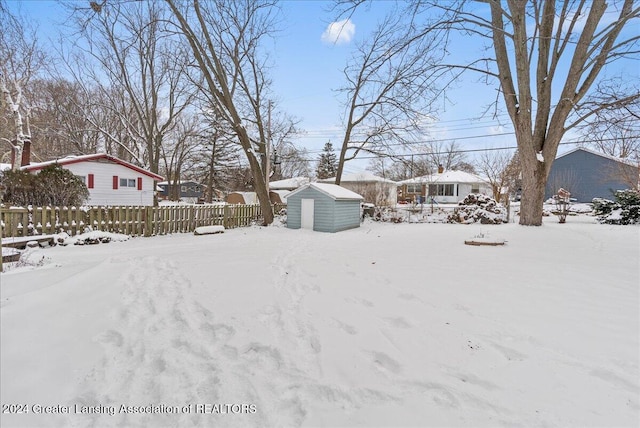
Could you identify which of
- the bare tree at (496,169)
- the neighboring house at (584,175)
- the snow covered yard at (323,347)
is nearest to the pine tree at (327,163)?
the bare tree at (496,169)

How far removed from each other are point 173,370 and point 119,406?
1.26ft

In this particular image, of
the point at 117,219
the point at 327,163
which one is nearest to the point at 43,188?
the point at 117,219

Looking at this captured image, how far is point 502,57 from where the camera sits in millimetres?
8859

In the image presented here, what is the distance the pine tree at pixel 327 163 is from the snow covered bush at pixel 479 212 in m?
26.8

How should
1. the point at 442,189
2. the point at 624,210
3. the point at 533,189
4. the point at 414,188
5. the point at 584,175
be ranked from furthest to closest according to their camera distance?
the point at 414,188 → the point at 442,189 → the point at 584,175 → the point at 624,210 → the point at 533,189

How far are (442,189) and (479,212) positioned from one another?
1908 cm

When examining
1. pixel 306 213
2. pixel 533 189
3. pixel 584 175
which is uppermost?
pixel 584 175

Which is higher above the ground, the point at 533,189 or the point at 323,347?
the point at 533,189

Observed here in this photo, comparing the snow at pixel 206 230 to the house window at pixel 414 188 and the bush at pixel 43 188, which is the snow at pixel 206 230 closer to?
the bush at pixel 43 188

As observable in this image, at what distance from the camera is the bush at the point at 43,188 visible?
7.55 metres

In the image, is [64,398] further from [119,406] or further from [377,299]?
[377,299]

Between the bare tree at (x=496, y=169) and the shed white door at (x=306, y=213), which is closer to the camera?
the shed white door at (x=306, y=213)

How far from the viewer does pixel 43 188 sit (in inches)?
308

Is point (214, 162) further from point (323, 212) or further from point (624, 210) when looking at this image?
point (624, 210)
